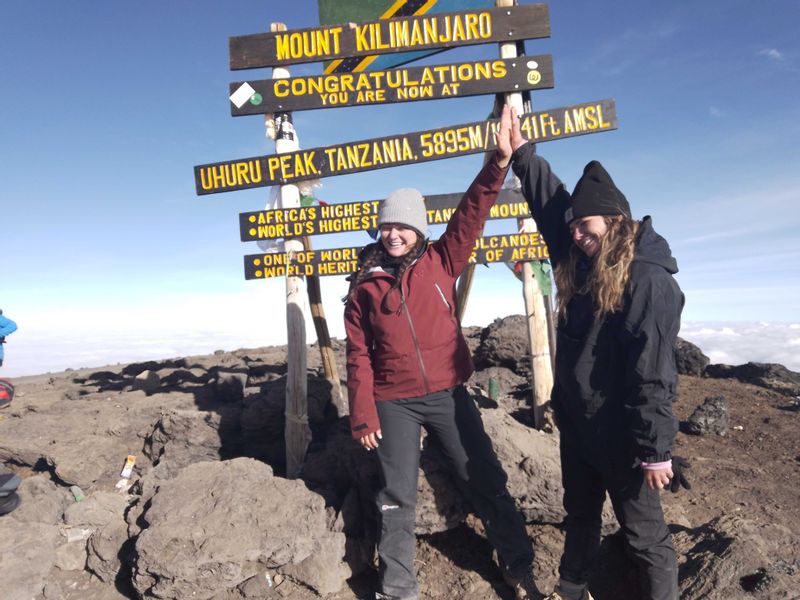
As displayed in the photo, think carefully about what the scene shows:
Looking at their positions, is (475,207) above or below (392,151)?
below

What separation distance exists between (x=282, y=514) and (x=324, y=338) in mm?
2530

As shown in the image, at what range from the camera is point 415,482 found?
372 centimetres

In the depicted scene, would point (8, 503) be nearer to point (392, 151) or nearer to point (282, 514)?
point (282, 514)

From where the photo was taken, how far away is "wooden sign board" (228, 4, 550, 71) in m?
5.55

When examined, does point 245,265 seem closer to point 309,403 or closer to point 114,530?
point 309,403

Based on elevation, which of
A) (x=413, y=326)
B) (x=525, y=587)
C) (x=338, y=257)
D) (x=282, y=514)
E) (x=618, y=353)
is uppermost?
(x=338, y=257)

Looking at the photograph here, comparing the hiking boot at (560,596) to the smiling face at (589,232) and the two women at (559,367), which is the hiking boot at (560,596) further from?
the smiling face at (589,232)

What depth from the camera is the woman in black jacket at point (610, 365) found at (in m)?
2.75

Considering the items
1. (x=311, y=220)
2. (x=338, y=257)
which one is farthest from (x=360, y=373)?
(x=311, y=220)

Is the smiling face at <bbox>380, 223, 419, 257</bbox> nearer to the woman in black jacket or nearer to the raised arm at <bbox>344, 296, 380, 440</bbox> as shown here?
the raised arm at <bbox>344, 296, 380, 440</bbox>

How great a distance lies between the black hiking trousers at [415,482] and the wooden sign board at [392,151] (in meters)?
2.80

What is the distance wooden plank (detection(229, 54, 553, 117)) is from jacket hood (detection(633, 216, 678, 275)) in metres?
3.04

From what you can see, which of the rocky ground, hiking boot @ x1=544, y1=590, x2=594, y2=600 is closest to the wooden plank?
the rocky ground

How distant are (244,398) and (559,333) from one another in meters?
4.55
